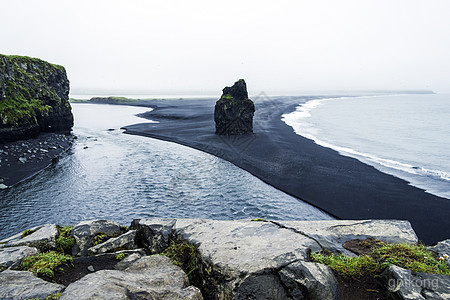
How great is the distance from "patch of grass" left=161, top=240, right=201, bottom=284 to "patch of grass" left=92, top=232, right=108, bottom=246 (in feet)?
10.3

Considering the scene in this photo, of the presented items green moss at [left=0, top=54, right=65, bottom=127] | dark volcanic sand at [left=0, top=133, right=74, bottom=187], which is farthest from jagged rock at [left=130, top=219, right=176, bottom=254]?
green moss at [left=0, top=54, right=65, bottom=127]

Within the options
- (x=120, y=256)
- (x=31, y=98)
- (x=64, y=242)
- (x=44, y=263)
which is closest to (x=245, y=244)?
(x=120, y=256)

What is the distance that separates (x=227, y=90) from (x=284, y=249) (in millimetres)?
41818

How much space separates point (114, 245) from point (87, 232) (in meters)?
1.77

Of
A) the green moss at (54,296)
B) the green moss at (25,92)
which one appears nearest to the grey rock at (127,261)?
the green moss at (54,296)

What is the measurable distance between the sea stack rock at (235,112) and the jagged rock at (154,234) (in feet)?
111

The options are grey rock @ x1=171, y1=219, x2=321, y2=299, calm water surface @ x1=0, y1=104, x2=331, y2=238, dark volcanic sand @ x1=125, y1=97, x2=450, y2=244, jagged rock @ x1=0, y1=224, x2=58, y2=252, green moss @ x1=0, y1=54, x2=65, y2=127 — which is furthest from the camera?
green moss @ x1=0, y1=54, x2=65, y2=127

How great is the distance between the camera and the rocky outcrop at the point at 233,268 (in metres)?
5.27

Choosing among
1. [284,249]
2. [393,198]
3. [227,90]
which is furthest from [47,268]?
[227,90]

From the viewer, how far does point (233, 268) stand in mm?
5762

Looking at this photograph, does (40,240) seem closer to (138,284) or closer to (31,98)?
(138,284)

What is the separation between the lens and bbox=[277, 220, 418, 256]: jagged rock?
8.07m

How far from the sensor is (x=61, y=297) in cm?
497

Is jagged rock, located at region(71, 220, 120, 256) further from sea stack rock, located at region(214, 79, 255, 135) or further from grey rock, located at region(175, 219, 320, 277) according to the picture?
sea stack rock, located at region(214, 79, 255, 135)
